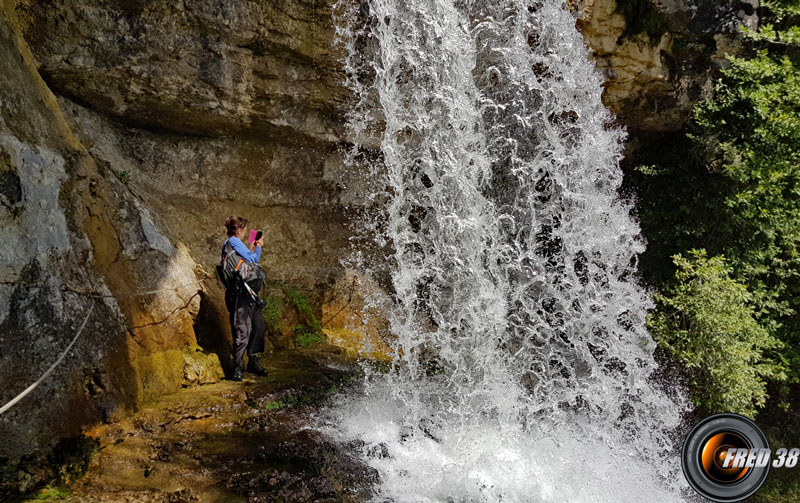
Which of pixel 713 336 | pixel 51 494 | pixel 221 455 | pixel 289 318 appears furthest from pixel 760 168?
pixel 51 494

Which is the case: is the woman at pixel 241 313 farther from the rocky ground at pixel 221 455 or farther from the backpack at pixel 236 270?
the rocky ground at pixel 221 455

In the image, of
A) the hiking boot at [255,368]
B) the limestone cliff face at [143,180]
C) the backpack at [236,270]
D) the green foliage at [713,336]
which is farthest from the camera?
the green foliage at [713,336]

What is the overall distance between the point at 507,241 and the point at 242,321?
3.10 m

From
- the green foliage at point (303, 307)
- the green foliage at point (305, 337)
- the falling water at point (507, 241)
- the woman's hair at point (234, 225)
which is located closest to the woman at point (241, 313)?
the woman's hair at point (234, 225)

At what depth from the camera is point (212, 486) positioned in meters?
3.44

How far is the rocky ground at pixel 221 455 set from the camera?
11.0 ft

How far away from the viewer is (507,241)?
251 inches

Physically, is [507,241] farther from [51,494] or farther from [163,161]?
[51,494]

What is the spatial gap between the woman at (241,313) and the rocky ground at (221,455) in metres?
0.37

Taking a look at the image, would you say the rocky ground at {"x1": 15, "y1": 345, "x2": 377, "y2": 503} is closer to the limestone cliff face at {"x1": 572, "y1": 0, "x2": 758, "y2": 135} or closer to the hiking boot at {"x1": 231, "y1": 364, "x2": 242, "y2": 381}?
the hiking boot at {"x1": 231, "y1": 364, "x2": 242, "y2": 381}

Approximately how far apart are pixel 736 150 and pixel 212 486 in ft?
29.6

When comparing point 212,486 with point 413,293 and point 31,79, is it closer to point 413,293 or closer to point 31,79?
point 413,293

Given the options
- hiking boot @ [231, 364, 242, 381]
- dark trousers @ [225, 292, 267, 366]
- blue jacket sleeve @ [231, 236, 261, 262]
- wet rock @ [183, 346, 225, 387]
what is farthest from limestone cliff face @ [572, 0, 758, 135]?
wet rock @ [183, 346, 225, 387]

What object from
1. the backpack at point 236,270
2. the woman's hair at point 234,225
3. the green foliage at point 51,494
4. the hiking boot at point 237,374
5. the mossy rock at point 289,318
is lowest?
the green foliage at point 51,494
